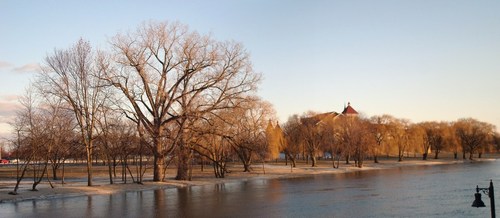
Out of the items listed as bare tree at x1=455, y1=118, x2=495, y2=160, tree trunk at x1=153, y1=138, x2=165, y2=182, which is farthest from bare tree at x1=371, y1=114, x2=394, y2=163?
tree trunk at x1=153, y1=138, x2=165, y2=182

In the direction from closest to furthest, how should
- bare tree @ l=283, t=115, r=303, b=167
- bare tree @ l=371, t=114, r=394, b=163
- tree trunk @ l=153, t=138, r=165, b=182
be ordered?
tree trunk @ l=153, t=138, r=165, b=182
bare tree @ l=283, t=115, r=303, b=167
bare tree @ l=371, t=114, r=394, b=163

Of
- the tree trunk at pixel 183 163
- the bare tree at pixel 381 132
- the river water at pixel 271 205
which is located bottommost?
the river water at pixel 271 205

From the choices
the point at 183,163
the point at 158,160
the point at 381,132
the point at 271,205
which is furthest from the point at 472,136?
the point at 271,205

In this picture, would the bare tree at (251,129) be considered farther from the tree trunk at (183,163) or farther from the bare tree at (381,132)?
the bare tree at (381,132)

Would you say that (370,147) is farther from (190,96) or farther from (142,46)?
(142,46)

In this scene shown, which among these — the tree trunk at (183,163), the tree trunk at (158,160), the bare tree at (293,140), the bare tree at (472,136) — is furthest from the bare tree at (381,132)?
the tree trunk at (158,160)

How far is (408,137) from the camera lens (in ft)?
325

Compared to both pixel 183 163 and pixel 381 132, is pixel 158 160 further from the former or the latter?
pixel 381 132

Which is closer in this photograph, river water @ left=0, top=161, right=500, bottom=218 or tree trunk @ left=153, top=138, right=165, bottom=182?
river water @ left=0, top=161, right=500, bottom=218

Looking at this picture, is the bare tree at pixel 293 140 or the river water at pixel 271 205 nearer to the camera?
the river water at pixel 271 205

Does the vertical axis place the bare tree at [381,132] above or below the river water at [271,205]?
above

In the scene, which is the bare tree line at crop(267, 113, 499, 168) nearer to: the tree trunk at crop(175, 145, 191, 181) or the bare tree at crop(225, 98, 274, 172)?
the bare tree at crop(225, 98, 274, 172)

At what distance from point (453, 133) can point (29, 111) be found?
92.5 metres

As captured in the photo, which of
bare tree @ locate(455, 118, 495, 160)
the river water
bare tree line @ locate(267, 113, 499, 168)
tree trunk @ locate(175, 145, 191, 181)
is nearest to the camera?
the river water
